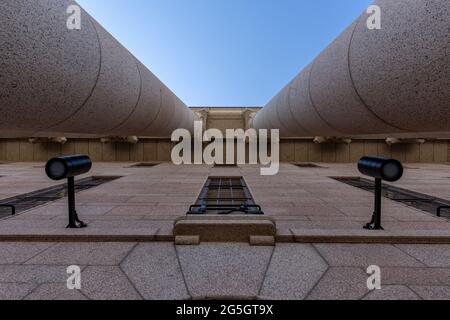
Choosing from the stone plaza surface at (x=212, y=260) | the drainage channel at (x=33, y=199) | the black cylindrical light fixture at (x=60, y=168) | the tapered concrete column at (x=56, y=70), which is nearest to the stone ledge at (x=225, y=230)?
the stone plaza surface at (x=212, y=260)

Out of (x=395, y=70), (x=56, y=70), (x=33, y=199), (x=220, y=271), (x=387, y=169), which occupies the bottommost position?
(x=220, y=271)

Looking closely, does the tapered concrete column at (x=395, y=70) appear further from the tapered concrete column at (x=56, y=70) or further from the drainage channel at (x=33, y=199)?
the drainage channel at (x=33, y=199)

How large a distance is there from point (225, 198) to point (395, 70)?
17.4 ft

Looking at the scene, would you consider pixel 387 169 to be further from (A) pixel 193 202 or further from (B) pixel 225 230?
(A) pixel 193 202

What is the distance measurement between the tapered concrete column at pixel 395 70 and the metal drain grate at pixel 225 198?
3.08m

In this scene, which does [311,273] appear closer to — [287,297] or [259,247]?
[287,297]

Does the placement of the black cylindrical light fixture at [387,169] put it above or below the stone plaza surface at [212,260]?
above

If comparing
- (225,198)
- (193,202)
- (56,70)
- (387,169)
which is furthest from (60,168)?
(387,169)

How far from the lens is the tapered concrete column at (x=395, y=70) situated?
1628 mm

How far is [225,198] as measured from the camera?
686 centimetres

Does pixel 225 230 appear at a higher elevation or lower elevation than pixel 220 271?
higher

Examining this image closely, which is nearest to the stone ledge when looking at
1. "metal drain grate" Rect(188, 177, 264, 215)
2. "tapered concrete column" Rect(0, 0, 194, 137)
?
"metal drain grate" Rect(188, 177, 264, 215)
